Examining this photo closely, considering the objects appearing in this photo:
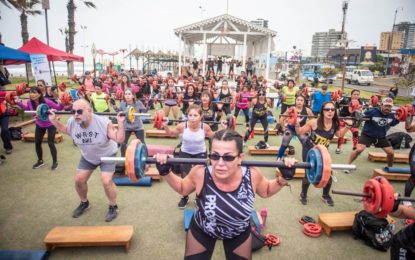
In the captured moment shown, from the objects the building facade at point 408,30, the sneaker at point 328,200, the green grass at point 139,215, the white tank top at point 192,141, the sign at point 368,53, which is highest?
the building facade at point 408,30

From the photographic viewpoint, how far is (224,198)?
7.25 feet

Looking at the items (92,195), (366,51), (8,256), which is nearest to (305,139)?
(92,195)

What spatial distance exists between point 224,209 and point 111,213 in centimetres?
281

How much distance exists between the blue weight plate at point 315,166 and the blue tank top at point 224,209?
588 mm

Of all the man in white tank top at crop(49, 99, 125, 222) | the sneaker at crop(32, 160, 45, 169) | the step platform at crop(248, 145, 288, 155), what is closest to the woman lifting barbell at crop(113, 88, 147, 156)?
the man in white tank top at crop(49, 99, 125, 222)

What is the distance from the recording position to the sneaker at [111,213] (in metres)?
4.16

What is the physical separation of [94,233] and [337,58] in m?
83.1

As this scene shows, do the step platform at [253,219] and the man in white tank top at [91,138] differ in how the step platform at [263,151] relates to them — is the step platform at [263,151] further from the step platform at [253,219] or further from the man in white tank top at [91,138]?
the man in white tank top at [91,138]

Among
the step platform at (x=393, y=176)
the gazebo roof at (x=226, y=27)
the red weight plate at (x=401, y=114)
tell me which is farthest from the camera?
the gazebo roof at (x=226, y=27)

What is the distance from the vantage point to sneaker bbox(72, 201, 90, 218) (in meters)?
4.27

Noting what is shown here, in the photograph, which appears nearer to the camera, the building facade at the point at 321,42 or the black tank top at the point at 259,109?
the black tank top at the point at 259,109

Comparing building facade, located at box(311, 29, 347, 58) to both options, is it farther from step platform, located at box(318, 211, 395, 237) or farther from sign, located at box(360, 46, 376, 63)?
step platform, located at box(318, 211, 395, 237)

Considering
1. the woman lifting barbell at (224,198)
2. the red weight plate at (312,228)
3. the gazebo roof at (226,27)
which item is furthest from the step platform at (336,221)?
the gazebo roof at (226,27)

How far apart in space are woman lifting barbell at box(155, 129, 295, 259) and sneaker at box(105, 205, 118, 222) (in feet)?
7.62
